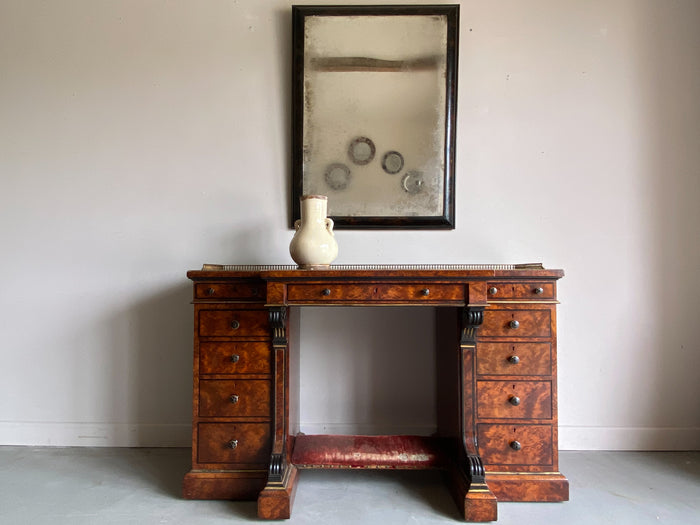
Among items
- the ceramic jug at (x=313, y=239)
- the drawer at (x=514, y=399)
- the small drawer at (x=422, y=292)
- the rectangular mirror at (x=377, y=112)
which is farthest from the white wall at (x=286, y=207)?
the small drawer at (x=422, y=292)

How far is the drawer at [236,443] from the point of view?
6.17 feet

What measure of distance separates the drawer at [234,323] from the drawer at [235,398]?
0.71 ft

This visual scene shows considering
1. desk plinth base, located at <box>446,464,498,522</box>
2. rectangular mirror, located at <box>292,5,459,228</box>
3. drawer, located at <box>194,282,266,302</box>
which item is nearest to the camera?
desk plinth base, located at <box>446,464,498,522</box>

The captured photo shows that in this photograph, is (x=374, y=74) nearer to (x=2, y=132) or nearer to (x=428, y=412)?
(x=428, y=412)

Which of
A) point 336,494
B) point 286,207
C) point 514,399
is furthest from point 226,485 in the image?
point 286,207

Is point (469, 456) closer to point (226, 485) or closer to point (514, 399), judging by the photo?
point (514, 399)

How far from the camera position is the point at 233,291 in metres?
1.94

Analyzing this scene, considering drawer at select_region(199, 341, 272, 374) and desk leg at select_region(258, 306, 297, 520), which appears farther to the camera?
drawer at select_region(199, 341, 272, 374)

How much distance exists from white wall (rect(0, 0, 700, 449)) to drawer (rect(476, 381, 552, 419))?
62 centimetres

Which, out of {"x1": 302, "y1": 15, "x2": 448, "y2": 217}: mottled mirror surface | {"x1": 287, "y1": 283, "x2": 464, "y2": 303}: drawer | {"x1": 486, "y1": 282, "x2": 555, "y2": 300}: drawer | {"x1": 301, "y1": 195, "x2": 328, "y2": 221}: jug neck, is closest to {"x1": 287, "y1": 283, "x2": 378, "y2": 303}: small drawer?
{"x1": 287, "y1": 283, "x2": 464, "y2": 303}: drawer

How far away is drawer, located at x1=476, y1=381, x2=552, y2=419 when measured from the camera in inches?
74.2

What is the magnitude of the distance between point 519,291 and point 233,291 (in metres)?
1.33

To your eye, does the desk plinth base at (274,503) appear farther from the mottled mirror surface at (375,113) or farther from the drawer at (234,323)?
the mottled mirror surface at (375,113)

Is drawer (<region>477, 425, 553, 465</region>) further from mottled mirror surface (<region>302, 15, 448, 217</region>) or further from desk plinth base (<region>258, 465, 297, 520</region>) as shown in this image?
mottled mirror surface (<region>302, 15, 448, 217</region>)
